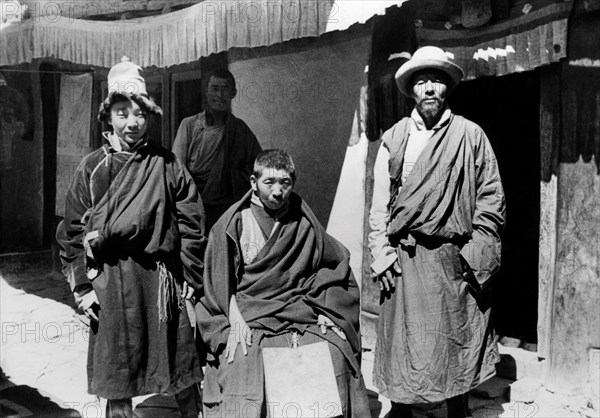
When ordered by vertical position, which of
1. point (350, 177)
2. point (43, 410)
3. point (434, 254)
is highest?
point (350, 177)

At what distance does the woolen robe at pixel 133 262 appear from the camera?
10.7 feet

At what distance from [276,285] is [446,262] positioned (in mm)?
939

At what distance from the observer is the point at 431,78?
3418 millimetres

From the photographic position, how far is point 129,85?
10.7 ft

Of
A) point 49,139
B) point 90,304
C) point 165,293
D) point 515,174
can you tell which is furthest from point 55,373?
point 49,139

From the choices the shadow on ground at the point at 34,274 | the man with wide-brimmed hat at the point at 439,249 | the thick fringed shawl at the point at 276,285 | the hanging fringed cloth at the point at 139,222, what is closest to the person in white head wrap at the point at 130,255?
the hanging fringed cloth at the point at 139,222

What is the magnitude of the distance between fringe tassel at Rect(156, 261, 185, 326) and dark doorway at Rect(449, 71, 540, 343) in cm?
315

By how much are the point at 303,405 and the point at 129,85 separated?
1829 mm

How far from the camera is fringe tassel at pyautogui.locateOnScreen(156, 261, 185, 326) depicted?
335cm

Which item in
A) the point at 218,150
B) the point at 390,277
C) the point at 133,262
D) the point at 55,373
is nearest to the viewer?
the point at 133,262

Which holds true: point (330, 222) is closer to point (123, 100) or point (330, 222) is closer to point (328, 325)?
point (328, 325)

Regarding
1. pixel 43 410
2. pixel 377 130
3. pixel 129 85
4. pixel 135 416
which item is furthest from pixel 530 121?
pixel 43 410

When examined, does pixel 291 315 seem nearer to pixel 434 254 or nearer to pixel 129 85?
pixel 434 254

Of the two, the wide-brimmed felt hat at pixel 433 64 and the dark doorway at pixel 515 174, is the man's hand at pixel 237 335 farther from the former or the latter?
the dark doorway at pixel 515 174
